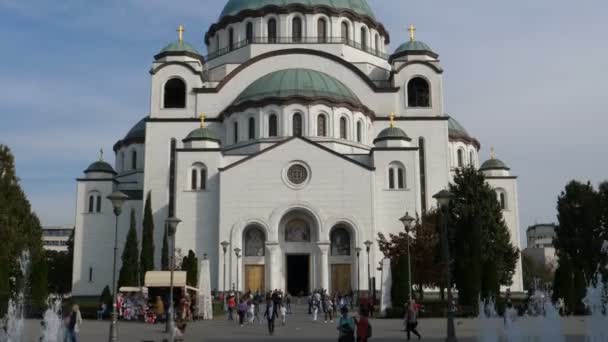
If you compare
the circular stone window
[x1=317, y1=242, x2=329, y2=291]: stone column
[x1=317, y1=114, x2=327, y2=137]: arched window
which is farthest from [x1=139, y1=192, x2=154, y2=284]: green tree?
[x1=317, y1=114, x2=327, y2=137]: arched window

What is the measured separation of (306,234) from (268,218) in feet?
8.88

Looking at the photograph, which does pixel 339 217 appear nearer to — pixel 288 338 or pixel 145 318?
pixel 145 318

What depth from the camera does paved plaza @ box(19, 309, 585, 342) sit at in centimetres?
2173

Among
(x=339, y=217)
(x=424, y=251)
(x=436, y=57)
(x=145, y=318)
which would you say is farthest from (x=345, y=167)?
(x=145, y=318)

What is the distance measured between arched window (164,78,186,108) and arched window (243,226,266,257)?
11.3 m

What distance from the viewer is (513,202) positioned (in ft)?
165

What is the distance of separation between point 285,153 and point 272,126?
140 inches

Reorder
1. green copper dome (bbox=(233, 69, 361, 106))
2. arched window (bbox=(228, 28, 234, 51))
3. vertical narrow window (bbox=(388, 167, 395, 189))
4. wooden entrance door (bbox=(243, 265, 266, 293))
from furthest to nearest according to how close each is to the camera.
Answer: arched window (bbox=(228, 28, 234, 51)) → green copper dome (bbox=(233, 69, 361, 106)) → vertical narrow window (bbox=(388, 167, 395, 189)) → wooden entrance door (bbox=(243, 265, 266, 293))

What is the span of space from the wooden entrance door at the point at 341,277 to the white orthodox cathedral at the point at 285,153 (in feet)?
0.27

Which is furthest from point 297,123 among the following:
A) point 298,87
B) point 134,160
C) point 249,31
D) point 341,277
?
point 134,160

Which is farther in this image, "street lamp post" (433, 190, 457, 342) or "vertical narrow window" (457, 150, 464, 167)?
"vertical narrow window" (457, 150, 464, 167)

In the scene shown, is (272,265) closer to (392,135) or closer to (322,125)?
(322,125)

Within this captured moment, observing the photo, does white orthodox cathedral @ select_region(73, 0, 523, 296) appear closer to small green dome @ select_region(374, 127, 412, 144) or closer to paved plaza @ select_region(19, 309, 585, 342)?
small green dome @ select_region(374, 127, 412, 144)

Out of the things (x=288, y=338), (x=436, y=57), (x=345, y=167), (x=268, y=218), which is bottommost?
(x=288, y=338)
